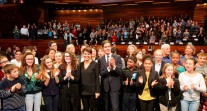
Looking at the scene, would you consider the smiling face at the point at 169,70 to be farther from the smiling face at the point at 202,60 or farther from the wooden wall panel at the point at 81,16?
the wooden wall panel at the point at 81,16

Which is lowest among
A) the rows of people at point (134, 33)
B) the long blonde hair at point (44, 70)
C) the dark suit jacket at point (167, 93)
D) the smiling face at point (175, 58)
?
the dark suit jacket at point (167, 93)

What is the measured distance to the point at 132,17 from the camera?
68.4 ft

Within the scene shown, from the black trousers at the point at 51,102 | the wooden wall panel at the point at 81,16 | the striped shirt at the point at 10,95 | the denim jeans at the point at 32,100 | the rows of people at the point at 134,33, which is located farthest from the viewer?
the wooden wall panel at the point at 81,16

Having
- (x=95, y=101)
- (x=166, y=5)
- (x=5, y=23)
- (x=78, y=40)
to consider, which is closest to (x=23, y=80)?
(x=95, y=101)

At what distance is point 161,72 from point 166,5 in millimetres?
16024

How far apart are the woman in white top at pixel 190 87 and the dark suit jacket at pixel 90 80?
5.05 feet

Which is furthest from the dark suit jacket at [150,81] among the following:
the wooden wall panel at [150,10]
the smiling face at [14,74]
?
the wooden wall panel at [150,10]

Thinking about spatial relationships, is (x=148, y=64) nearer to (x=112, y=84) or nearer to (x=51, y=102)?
(x=112, y=84)

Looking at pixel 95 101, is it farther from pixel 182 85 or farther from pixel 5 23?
pixel 5 23

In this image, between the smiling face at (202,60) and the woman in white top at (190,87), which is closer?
the woman in white top at (190,87)

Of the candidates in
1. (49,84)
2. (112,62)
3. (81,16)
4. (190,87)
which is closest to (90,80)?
(112,62)

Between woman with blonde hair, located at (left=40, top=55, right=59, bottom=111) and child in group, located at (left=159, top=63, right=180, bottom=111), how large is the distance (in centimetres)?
192

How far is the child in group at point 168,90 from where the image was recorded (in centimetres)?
440

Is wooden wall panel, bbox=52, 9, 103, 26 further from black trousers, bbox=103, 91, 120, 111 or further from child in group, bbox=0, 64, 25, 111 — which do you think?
child in group, bbox=0, 64, 25, 111
